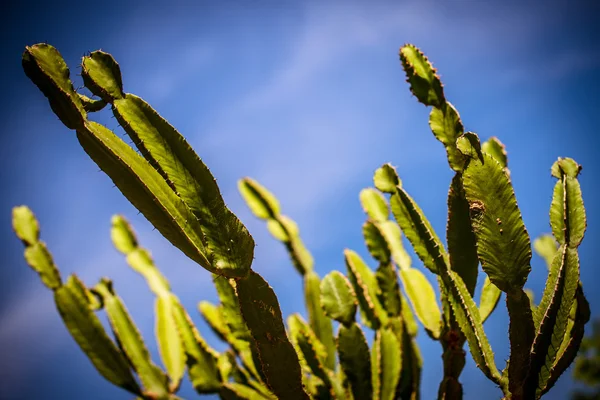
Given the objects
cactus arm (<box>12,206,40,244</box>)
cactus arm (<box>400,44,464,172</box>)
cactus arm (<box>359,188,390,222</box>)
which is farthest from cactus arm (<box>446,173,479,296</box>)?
cactus arm (<box>12,206,40,244</box>)

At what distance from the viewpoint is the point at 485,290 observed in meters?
2.12

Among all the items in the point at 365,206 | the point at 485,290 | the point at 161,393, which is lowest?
the point at 161,393

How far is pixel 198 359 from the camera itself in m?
2.46

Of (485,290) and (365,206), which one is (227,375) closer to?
(365,206)

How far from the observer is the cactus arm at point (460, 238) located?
187 cm

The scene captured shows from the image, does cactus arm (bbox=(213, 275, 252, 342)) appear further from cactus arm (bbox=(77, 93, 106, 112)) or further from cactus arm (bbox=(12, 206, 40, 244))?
cactus arm (bbox=(12, 206, 40, 244))

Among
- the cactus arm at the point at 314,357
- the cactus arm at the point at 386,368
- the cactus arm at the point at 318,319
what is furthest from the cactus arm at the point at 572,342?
the cactus arm at the point at 318,319

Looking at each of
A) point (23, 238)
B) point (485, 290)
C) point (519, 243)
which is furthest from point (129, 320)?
point (519, 243)

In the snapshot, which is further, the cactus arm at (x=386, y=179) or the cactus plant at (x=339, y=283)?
the cactus arm at (x=386, y=179)

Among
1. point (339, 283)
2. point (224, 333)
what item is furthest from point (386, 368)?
point (224, 333)

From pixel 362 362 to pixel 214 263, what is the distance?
1002mm

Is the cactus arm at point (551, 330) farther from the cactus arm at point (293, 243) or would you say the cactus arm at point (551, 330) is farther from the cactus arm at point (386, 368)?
the cactus arm at point (293, 243)

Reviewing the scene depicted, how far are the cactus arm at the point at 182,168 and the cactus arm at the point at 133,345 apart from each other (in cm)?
130

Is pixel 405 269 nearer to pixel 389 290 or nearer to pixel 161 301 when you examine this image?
pixel 389 290
